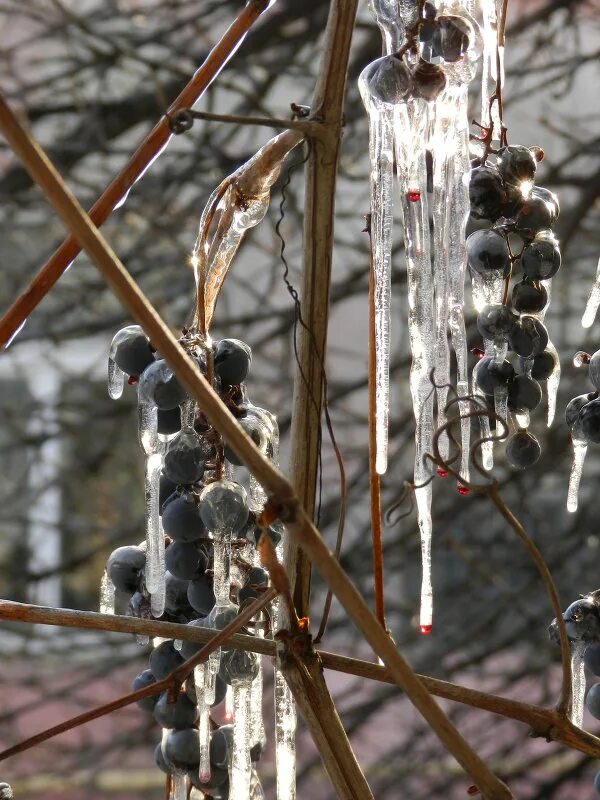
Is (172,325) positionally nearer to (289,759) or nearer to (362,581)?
(362,581)

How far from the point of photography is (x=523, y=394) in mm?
430

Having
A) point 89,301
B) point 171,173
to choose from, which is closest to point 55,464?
point 89,301

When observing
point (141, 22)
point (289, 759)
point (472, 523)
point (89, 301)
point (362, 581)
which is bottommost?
point (289, 759)

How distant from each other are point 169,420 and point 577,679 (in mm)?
177

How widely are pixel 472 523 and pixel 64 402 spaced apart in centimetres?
72

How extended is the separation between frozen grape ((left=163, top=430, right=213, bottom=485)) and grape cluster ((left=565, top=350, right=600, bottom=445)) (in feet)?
0.44

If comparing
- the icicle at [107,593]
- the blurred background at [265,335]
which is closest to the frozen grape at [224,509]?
the icicle at [107,593]

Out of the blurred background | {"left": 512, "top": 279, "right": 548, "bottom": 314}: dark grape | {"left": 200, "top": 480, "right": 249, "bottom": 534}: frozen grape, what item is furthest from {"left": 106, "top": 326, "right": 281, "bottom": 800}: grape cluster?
the blurred background

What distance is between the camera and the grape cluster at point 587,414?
1.38 feet

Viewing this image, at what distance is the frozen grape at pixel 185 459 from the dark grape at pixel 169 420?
2 cm

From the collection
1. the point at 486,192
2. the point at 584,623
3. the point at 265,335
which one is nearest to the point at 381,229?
the point at 486,192

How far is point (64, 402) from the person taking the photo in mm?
1891

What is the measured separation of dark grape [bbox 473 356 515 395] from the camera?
430 millimetres

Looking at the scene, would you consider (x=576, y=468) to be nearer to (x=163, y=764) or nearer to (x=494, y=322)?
(x=494, y=322)
